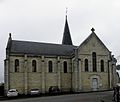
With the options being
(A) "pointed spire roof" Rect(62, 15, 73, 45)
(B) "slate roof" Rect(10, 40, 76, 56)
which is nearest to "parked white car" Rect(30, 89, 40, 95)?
(B) "slate roof" Rect(10, 40, 76, 56)

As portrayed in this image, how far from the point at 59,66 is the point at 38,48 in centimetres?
552

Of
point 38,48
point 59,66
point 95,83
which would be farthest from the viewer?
point 38,48

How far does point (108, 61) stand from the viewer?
197ft

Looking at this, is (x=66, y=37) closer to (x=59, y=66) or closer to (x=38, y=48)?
(x=38, y=48)

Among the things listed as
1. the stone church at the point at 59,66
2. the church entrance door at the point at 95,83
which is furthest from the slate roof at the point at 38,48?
the church entrance door at the point at 95,83

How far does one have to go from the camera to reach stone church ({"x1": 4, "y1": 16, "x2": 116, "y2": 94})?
2140 inches

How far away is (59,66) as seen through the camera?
190 ft

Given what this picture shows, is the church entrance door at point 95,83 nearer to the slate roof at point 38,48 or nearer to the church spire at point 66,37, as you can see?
the slate roof at point 38,48

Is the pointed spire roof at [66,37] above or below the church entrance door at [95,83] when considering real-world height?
above

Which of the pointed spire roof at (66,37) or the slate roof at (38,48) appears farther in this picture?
the pointed spire roof at (66,37)

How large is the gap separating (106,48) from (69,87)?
35.9 feet

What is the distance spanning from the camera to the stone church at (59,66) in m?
54.3

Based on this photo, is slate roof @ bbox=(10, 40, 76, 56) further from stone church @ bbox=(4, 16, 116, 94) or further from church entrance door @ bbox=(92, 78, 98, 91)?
church entrance door @ bbox=(92, 78, 98, 91)

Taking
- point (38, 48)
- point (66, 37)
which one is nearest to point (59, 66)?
point (38, 48)
